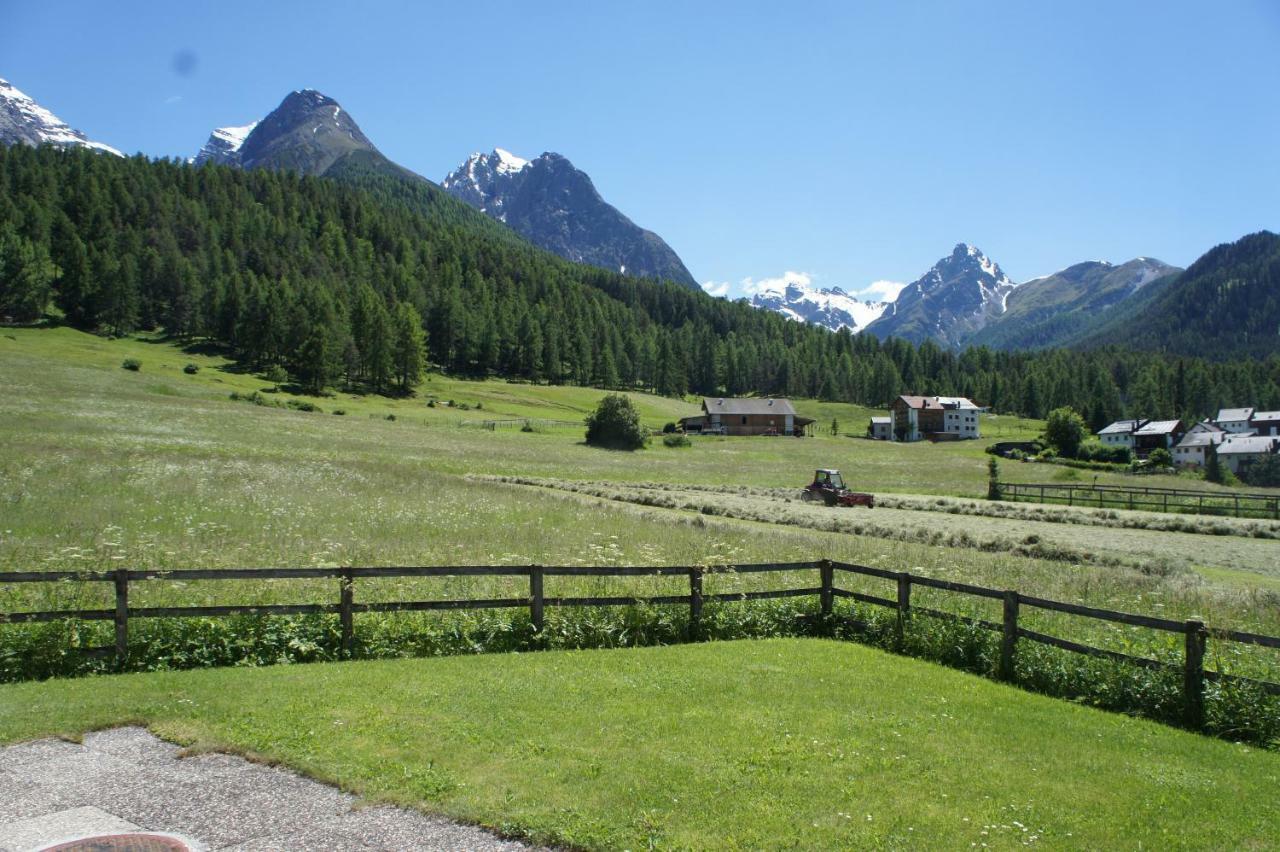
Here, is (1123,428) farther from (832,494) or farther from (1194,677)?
(1194,677)

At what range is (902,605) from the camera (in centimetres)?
1381

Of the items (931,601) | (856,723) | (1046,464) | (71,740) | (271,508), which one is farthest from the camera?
(1046,464)

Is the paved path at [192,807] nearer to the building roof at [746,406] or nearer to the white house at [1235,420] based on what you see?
the building roof at [746,406]

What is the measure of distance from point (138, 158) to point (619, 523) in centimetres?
22452

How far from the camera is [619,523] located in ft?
97.0

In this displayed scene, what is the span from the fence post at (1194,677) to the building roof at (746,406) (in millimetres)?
121878

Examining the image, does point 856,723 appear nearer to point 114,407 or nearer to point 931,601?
point 931,601

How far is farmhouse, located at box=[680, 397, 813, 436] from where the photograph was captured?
13175cm

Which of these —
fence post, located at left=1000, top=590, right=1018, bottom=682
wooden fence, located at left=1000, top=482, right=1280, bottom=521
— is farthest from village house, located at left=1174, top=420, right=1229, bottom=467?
fence post, located at left=1000, top=590, right=1018, bottom=682

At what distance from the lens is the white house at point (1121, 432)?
5236 inches

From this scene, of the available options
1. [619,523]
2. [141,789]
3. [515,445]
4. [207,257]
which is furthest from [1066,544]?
[207,257]

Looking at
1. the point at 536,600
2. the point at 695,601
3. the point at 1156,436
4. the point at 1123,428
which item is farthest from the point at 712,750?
the point at 1123,428

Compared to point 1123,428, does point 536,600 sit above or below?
below

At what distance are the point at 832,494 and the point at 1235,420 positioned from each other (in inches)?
5645
